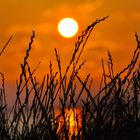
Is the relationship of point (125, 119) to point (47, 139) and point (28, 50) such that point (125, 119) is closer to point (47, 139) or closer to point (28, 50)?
point (47, 139)

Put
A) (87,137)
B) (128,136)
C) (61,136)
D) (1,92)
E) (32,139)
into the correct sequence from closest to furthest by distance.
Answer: (128,136)
(87,137)
(32,139)
(61,136)
(1,92)

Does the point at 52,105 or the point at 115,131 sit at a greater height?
the point at 52,105

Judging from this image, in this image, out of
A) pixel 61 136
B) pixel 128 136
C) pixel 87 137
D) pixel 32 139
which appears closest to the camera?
pixel 128 136

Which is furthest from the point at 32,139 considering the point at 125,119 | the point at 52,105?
the point at 125,119

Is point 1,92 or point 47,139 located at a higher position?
point 1,92

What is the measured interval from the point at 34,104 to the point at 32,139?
0.27 metres

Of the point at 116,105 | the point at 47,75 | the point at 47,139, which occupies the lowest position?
the point at 47,139

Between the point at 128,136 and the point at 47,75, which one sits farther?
the point at 47,75

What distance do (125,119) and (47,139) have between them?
0.55m

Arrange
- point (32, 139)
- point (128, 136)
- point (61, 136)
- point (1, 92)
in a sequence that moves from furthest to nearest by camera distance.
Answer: point (1, 92)
point (61, 136)
point (32, 139)
point (128, 136)

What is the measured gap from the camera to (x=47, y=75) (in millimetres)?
2287

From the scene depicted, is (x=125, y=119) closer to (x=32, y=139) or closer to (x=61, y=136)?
(x=61, y=136)

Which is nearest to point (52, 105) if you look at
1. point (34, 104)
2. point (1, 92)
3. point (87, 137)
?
point (34, 104)

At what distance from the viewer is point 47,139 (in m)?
2.30
